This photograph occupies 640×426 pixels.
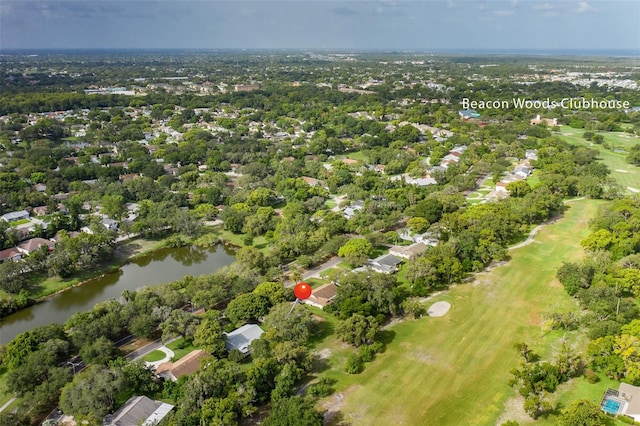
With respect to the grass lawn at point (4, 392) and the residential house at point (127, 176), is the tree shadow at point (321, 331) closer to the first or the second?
the grass lawn at point (4, 392)

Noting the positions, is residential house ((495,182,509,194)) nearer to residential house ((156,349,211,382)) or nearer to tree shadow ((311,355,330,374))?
tree shadow ((311,355,330,374))

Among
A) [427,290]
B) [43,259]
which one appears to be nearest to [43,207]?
[43,259]

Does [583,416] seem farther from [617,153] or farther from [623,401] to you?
[617,153]

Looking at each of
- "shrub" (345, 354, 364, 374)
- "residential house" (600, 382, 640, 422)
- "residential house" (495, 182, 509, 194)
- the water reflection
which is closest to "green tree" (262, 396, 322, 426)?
"shrub" (345, 354, 364, 374)

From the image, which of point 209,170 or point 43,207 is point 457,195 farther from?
point 43,207

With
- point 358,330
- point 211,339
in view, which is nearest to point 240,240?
point 211,339

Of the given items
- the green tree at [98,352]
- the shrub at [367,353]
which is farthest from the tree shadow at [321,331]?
the green tree at [98,352]
